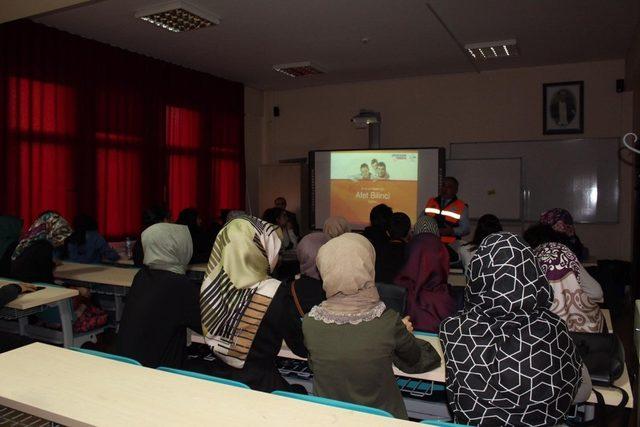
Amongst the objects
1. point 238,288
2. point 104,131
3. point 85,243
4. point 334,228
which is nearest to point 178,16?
point 104,131

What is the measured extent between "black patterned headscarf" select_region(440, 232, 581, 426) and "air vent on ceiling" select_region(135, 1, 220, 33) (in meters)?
3.91

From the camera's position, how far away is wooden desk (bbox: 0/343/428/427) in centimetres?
134

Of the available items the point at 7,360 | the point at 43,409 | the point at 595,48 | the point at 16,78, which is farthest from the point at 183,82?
the point at 43,409

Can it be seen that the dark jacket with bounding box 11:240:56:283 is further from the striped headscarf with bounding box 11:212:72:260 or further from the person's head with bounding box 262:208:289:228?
the person's head with bounding box 262:208:289:228

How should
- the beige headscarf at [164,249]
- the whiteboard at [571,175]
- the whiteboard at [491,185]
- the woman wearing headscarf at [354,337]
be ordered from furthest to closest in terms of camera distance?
the whiteboard at [491,185], the whiteboard at [571,175], the beige headscarf at [164,249], the woman wearing headscarf at [354,337]

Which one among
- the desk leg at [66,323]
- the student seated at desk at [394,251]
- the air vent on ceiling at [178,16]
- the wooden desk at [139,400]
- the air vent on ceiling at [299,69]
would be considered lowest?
the desk leg at [66,323]

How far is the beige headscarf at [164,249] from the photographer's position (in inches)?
92.1

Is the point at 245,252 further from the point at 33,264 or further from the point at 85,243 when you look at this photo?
the point at 85,243

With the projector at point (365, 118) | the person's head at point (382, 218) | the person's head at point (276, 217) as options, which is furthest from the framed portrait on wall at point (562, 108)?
the person's head at point (382, 218)

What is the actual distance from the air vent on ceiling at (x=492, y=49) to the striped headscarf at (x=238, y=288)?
4619 millimetres

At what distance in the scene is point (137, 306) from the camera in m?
2.17

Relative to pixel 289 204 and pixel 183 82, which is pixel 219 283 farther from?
pixel 289 204

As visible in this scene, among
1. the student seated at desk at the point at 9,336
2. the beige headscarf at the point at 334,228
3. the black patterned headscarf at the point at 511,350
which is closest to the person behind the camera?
the black patterned headscarf at the point at 511,350

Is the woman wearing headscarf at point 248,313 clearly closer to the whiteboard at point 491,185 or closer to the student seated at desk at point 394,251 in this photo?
the student seated at desk at point 394,251
